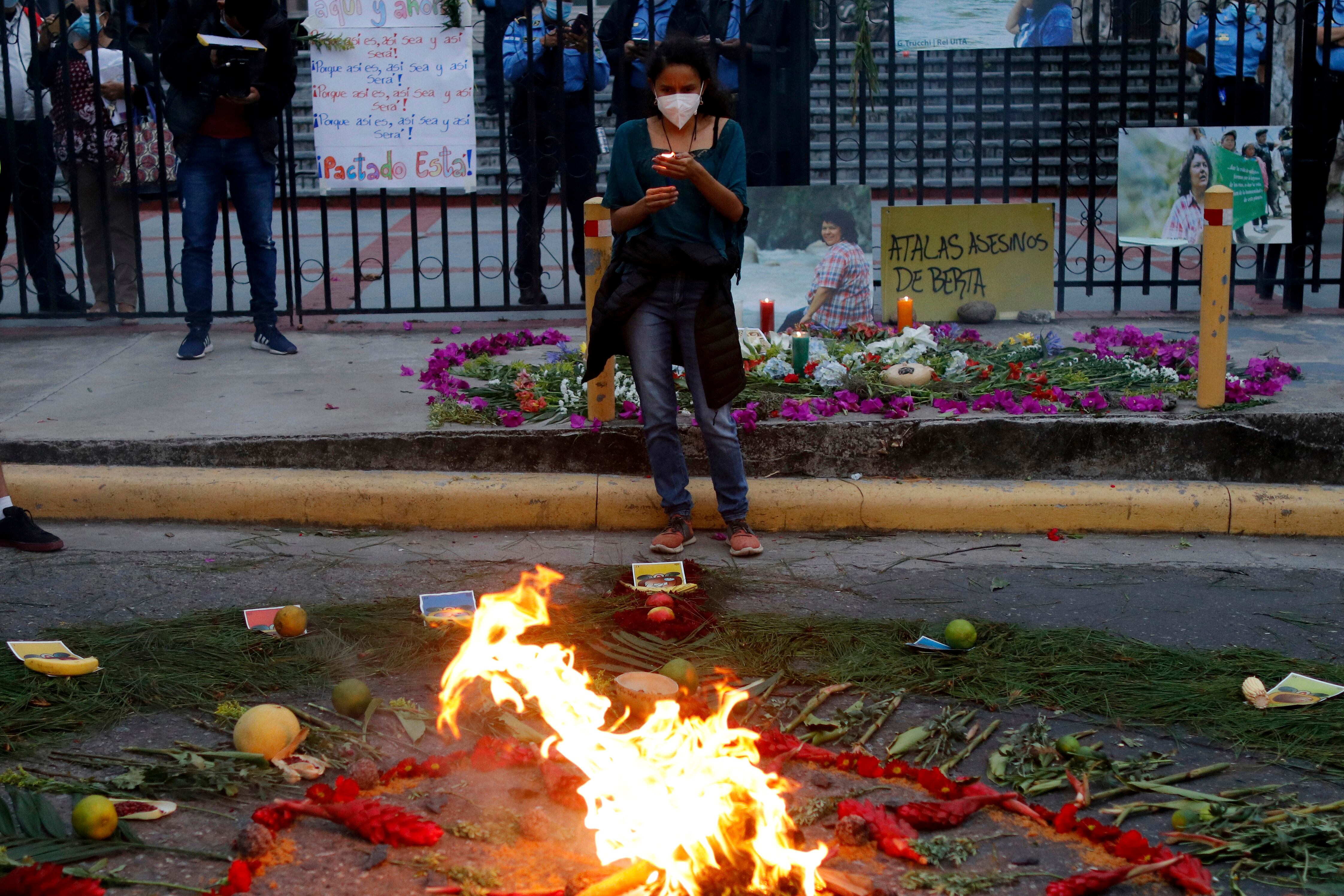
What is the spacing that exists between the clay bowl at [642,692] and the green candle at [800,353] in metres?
2.94

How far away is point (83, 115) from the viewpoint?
8.11 m

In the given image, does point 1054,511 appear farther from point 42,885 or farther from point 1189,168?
point 42,885

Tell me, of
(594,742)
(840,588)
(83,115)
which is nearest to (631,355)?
(840,588)

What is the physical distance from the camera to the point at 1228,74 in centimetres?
947

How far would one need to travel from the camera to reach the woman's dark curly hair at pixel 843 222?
811 cm

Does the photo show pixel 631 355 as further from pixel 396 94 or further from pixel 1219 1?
pixel 1219 1

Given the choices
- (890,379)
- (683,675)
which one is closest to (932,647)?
(683,675)

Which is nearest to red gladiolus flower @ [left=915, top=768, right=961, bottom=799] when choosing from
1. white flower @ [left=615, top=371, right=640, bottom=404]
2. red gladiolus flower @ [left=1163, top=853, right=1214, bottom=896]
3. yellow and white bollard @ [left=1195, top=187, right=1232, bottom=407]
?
red gladiolus flower @ [left=1163, top=853, right=1214, bottom=896]

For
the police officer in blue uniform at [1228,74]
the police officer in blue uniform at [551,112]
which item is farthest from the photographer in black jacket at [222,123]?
the police officer in blue uniform at [1228,74]

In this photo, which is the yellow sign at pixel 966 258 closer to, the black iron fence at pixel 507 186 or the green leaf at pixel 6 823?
the black iron fence at pixel 507 186

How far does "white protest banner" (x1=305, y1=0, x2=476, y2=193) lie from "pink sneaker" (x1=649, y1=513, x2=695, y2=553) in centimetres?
350

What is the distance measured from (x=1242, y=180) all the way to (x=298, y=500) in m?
6.37

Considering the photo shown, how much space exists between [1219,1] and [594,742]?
27.0 feet

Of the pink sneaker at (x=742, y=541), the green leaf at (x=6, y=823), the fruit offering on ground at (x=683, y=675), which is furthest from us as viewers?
the pink sneaker at (x=742, y=541)
